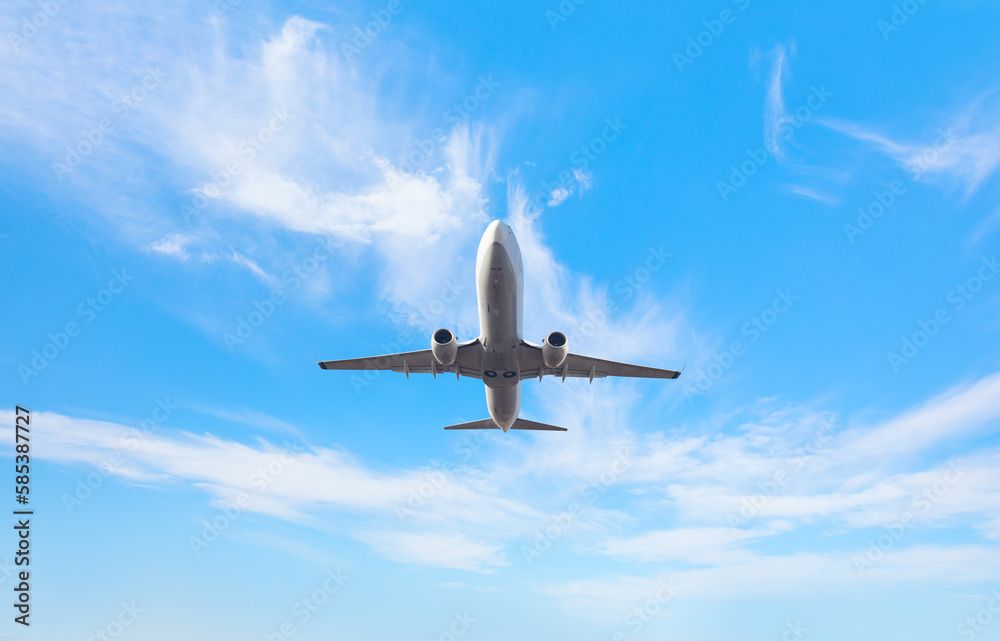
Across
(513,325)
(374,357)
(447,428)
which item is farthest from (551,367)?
(447,428)

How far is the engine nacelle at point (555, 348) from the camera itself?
31.4 metres

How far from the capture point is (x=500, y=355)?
108 feet

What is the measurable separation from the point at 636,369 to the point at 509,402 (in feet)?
27.6

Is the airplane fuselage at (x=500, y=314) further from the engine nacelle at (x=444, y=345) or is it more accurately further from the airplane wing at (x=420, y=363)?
the engine nacelle at (x=444, y=345)

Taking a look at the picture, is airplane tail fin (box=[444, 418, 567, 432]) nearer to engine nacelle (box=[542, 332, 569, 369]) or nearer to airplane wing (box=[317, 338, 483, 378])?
airplane wing (box=[317, 338, 483, 378])

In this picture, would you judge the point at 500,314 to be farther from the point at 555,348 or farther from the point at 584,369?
the point at 584,369

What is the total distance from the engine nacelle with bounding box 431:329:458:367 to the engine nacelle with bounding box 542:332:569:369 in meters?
4.91

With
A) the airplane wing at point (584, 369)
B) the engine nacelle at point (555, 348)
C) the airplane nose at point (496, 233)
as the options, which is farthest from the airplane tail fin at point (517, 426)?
the airplane nose at point (496, 233)

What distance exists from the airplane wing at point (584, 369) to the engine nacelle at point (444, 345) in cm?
455

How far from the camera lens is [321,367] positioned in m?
37.5

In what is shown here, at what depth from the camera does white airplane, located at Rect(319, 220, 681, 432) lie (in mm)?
27797

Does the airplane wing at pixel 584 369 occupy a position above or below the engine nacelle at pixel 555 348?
above

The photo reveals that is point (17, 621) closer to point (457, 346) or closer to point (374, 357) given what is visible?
point (374, 357)

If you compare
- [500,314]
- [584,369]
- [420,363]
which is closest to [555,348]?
[500,314]
